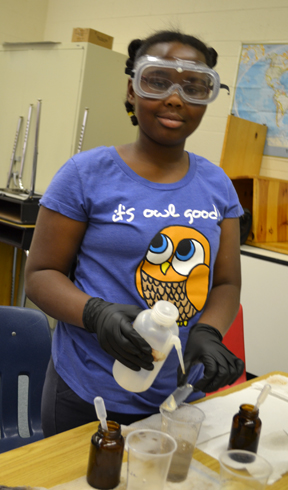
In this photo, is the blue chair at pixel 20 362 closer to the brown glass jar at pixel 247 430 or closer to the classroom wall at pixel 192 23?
the brown glass jar at pixel 247 430

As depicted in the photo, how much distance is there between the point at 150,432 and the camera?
853 millimetres

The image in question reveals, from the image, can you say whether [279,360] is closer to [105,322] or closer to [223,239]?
[223,239]

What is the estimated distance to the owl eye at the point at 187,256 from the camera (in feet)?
3.68

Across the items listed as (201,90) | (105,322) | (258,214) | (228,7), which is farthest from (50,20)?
(105,322)

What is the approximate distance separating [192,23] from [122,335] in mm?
3784

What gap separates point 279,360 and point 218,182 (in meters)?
2.01

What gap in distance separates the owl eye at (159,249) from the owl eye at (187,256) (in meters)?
0.03

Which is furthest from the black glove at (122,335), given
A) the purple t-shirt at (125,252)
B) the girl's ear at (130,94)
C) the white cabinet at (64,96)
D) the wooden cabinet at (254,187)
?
the white cabinet at (64,96)

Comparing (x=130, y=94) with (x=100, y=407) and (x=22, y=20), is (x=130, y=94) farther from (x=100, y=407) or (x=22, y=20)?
(x=22, y=20)

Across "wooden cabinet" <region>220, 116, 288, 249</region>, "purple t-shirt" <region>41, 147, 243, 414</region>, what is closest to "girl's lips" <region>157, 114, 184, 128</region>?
"purple t-shirt" <region>41, 147, 243, 414</region>

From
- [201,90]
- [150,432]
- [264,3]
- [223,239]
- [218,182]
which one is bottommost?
[150,432]

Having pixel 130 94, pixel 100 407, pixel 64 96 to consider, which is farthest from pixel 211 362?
pixel 64 96

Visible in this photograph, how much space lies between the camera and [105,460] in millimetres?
861

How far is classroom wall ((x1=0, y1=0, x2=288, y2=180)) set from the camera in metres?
3.60
